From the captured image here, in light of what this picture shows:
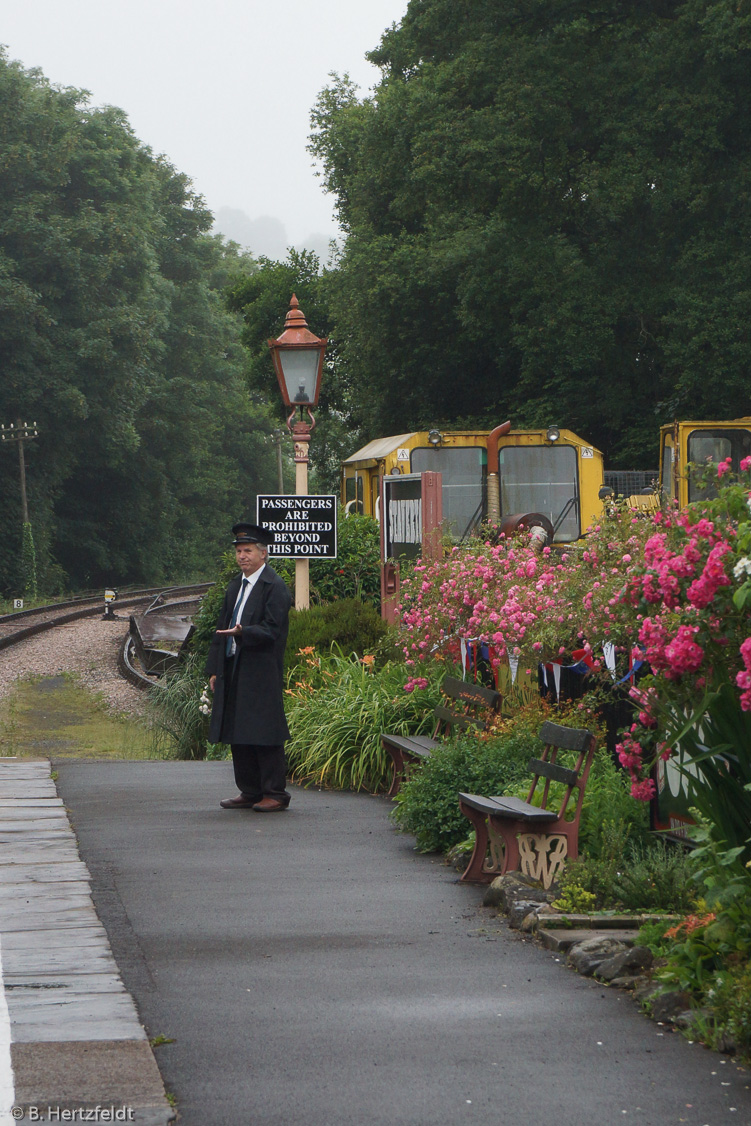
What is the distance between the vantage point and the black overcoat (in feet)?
30.5

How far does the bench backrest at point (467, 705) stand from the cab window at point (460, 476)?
10.5 meters

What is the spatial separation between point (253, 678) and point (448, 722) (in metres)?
1.37

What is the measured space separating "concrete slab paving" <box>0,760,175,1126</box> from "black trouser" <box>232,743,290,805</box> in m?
1.90

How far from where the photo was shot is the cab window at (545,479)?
20.5m

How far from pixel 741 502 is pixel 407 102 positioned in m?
30.5

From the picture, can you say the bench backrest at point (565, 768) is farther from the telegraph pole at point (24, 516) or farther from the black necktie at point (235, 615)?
the telegraph pole at point (24, 516)

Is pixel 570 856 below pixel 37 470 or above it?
below

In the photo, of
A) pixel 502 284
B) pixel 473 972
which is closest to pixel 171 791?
pixel 473 972

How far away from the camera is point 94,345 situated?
183 ft

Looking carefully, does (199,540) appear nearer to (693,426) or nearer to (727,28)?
(727,28)

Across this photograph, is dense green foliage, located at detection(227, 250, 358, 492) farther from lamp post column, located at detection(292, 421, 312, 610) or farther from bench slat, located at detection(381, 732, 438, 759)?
bench slat, located at detection(381, 732, 438, 759)

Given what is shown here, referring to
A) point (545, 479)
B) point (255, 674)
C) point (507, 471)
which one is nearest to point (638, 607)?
point (255, 674)

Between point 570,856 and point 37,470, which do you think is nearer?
point 570,856

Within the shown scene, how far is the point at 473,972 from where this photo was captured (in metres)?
5.46
